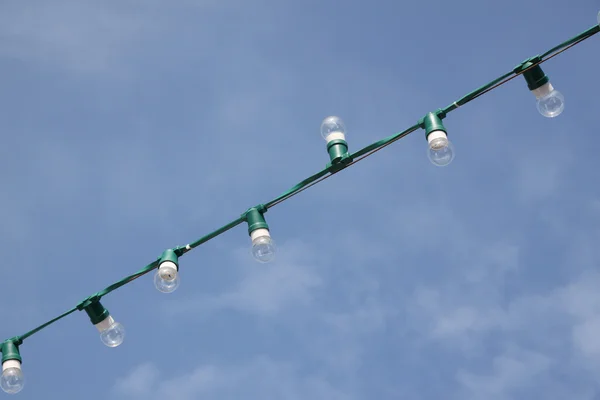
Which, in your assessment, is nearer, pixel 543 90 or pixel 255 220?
pixel 543 90

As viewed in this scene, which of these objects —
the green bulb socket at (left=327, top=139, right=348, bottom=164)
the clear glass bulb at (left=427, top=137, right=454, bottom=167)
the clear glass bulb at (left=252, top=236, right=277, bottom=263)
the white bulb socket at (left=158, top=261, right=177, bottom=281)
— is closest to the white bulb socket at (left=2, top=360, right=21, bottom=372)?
the white bulb socket at (left=158, top=261, right=177, bottom=281)

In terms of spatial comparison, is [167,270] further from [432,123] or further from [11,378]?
[432,123]

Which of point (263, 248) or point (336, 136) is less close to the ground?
point (336, 136)

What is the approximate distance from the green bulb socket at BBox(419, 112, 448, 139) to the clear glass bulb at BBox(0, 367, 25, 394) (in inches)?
195

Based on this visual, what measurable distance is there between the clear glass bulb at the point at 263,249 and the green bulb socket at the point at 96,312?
6.65 feet

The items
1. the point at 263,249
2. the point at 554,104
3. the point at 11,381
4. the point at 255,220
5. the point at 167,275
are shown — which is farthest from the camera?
Answer: the point at 11,381

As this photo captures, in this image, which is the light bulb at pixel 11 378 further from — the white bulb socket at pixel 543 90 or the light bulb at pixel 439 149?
the white bulb socket at pixel 543 90

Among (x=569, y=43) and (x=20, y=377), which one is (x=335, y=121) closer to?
(x=569, y=43)

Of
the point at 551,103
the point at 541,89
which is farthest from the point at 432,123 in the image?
the point at 551,103

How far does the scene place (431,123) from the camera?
9977 mm

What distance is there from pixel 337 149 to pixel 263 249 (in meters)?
1.21

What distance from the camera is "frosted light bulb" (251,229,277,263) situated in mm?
10266

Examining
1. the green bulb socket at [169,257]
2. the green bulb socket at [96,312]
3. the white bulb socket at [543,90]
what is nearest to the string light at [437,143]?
the white bulb socket at [543,90]

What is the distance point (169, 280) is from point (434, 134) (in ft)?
9.84
